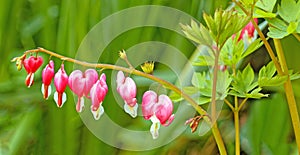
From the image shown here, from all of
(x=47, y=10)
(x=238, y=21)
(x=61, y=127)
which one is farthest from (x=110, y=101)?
(x=238, y=21)

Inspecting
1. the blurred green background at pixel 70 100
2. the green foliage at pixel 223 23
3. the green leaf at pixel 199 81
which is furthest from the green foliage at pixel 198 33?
the blurred green background at pixel 70 100

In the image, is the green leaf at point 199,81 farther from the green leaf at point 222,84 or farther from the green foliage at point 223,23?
the green foliage at point 223,23

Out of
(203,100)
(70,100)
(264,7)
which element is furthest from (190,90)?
(70,100)

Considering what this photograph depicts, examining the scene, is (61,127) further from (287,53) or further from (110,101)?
(287,53)

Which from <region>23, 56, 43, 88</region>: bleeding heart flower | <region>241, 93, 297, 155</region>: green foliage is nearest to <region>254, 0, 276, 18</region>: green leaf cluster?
<region>23, 56, 43, 88</region>: bleeding heart flower

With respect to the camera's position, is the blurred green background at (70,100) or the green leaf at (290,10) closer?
the green leaf at (290,10)

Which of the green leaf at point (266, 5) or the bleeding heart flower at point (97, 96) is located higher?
the green leaf at point (266, 5)
